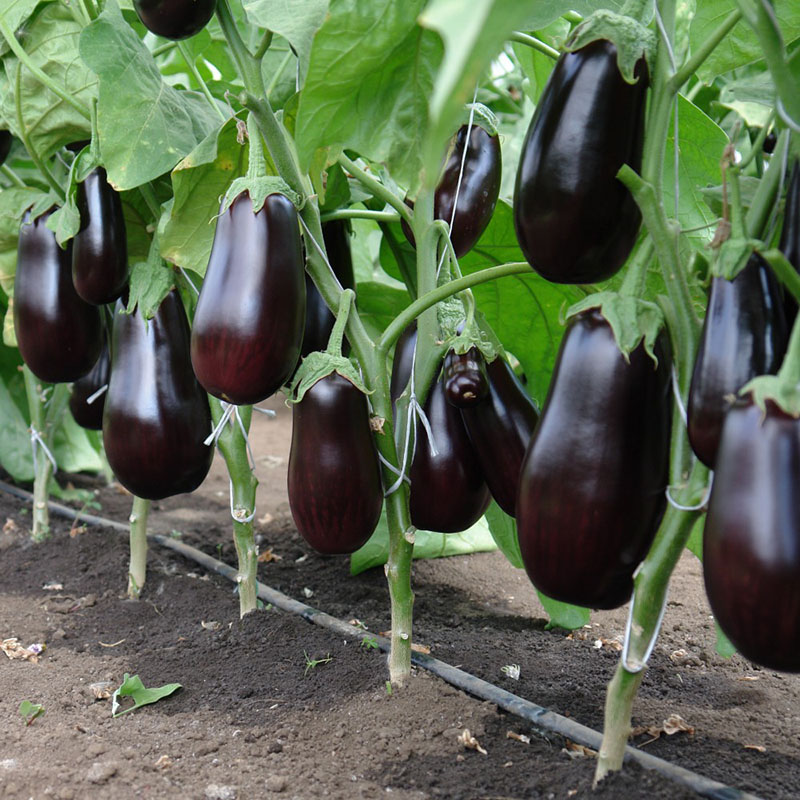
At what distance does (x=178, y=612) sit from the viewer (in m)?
1.64

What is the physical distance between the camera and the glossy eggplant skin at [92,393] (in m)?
1.79

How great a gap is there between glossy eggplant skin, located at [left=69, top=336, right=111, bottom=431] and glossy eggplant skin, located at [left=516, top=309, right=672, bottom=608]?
120cm

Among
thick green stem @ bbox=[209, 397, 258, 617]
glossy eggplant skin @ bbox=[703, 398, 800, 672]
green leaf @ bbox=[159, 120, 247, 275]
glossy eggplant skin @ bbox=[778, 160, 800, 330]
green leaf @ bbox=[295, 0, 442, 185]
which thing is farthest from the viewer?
thick green stem @ bbox=[209, 397, 258, 617]

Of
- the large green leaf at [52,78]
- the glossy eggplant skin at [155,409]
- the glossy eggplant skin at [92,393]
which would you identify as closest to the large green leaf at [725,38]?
the glossy eggplant skin at [155,409]

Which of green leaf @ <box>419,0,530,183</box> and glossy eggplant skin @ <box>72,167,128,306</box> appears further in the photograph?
glossy eggplant skin @ <box>72,167,128,306</box>

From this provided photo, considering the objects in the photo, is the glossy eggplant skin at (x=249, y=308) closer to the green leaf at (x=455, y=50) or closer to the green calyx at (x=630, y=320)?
the green calyx at (x=630, y=320)

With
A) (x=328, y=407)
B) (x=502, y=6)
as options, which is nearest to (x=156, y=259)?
(x=328, y=407)

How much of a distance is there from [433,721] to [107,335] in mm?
943

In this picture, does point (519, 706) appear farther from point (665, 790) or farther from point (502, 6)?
point (502, 6)

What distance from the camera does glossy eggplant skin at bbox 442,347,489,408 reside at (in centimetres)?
A: 110

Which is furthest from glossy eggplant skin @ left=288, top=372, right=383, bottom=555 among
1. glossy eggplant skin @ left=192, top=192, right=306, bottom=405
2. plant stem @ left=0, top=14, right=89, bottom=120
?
plant stem @ left=0, top=14, right=89, bottom=120

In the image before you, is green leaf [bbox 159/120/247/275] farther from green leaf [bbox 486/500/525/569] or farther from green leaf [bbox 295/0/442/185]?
green leaf [bbox 486/500/525/569]

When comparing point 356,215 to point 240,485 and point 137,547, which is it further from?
point 137,547

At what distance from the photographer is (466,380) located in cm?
110
